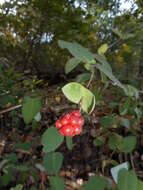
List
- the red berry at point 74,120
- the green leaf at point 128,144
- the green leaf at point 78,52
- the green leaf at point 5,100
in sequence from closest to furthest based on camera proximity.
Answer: the green leaf at point 78,52 → the red berry at point 74,120 → the green leaf at point 128,144 → the green leaf at point 5,100

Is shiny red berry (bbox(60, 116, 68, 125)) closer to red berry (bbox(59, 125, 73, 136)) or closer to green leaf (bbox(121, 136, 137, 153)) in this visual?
red berry (bbox(59, 125, 73, 136))

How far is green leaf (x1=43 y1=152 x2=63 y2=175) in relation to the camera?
0.86 meters

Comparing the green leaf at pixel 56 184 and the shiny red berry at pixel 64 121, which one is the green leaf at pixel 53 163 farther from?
the shiny red berry at pixel 64 121

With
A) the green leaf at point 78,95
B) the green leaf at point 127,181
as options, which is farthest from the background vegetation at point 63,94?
the green leaf at point 78,95

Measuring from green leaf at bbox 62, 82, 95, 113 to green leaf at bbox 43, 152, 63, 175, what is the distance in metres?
0.40

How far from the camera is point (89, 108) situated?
538 millimetres

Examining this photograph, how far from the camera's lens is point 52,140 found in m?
0.68

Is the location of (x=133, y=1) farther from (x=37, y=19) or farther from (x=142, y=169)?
(x=142, y=169)

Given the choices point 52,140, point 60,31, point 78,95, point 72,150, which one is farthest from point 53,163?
point 60,31

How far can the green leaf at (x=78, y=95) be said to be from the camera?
19.7 inches

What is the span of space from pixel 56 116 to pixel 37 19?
1.21 meters

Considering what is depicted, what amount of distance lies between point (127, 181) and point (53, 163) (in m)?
0.28

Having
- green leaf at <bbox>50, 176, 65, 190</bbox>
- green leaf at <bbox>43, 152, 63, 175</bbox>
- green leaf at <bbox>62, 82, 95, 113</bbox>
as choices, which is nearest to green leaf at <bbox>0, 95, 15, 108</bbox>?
green leaf at <bbox>43, 152, 63, 175</bbox>

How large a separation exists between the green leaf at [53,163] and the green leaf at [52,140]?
21 centimetres
